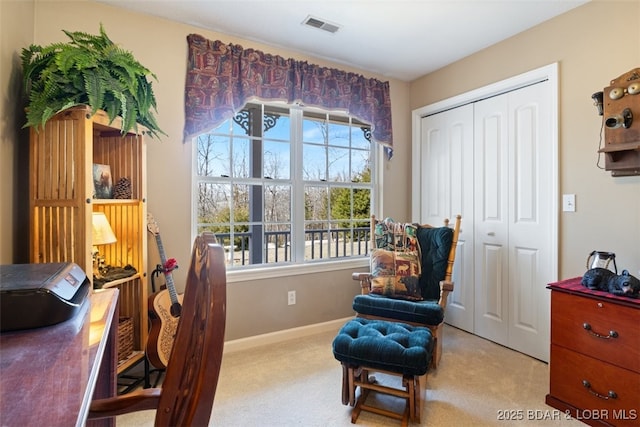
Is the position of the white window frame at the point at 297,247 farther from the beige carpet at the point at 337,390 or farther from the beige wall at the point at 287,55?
the beige carpet at the point at 337,390

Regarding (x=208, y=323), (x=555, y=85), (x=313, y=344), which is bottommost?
(x=313, y=344)

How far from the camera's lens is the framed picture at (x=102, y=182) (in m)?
1.85

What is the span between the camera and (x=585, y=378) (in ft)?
5.61

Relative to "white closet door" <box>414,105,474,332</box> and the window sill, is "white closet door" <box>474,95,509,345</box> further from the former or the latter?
the window sill

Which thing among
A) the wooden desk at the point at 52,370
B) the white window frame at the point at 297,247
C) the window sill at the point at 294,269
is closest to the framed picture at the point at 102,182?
the white window frame at the point at 297,247

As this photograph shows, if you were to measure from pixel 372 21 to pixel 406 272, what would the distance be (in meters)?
1.88

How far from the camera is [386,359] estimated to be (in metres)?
1.62

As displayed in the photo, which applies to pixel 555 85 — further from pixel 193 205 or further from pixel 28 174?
pixel 28 174

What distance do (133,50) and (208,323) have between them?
2459 mm

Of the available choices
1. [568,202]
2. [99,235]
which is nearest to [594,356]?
[568,202]

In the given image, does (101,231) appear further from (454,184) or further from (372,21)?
(454,184)

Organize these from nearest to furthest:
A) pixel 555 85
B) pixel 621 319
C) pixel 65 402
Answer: pixel 65 402, pixel 621 319, pixel 555 85

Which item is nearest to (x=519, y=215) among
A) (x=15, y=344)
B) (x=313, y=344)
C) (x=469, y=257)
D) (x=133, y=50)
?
(x=469, y=257)

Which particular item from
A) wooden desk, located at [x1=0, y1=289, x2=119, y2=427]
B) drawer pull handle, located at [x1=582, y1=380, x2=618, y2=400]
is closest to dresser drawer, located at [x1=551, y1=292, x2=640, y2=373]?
drawer pull handle, located at [x1=582, y1=380, x2=618, y2=400]
